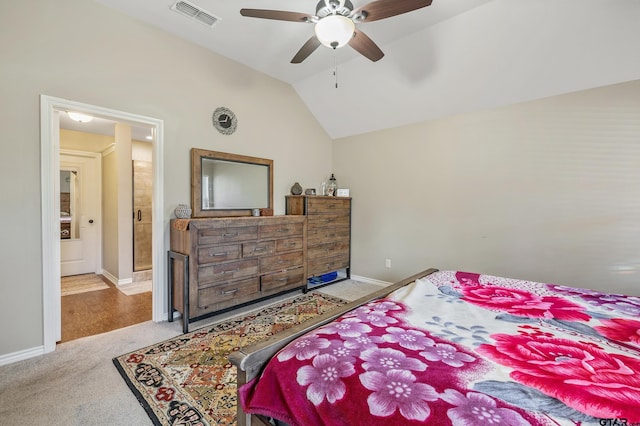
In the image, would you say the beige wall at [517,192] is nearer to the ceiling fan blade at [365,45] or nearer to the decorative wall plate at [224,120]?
the ceiling fan blade at [365,45]

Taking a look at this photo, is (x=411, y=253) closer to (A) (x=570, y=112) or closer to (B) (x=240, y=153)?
(A) (x=570, y=112)

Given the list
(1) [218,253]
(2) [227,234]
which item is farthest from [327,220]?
(1) [218,253]

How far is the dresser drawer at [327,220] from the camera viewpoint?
4180mm

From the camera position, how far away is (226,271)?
10.1 ft

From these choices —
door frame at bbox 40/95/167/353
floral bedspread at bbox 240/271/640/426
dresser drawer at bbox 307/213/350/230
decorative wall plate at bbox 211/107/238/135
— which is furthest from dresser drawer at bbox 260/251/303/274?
floral bedspread at bbox 240/271/640/426

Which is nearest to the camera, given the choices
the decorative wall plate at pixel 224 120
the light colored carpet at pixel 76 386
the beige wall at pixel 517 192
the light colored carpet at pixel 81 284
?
the light colored carpet at pixel 76 386

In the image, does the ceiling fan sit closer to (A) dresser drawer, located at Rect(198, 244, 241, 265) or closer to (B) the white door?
(A) dresser drawer, located at Rect(198, 244, 241, 265)

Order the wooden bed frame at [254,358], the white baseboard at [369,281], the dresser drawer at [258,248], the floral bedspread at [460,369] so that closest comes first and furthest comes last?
the floral bedspread at [460,369] < the wooden bed frame at [254,358] < the dresser drawer at [258,248] < the white baseboard at [369,281]

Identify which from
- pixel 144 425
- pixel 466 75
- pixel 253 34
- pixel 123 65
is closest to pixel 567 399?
pixel 144 425

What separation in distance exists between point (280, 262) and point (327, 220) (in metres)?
1.14

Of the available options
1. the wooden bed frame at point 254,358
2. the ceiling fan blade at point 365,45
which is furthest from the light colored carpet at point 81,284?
the ceiling fan blade at point 365,45

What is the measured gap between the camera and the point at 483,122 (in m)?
3.53

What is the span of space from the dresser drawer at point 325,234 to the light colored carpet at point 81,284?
3317 millimetres

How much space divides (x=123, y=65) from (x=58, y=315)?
242 cm
